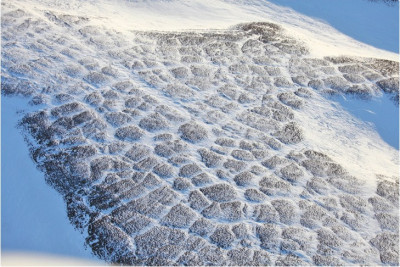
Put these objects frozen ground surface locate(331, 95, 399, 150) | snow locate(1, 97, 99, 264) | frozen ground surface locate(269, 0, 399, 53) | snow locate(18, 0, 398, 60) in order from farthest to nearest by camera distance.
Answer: frozen ground surface locate(269, 0, 399, 53) → snow locate(18, 0, 398, 60) → frozen ground surface locate(331, 95, 399, 150) → snow locate(1, 97, 99, 264)

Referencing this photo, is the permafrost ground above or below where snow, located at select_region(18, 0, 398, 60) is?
below

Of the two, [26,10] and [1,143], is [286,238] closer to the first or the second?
[1,143]

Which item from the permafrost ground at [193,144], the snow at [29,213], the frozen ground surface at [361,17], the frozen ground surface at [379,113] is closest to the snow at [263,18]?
the frozen ground surface at [361,17]

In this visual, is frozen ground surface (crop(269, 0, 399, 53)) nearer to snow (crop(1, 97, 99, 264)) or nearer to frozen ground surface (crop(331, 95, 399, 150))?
frozen ground surface (crop(331, 95, 399, 150))

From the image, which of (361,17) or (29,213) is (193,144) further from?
(361,17)

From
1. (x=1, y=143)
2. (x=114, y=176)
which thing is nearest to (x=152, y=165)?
(x=114, y=176)

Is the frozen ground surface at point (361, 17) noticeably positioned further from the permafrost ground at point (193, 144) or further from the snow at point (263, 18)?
the permafrost ground at point (193, 144)

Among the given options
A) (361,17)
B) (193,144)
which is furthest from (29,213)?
(361,17)

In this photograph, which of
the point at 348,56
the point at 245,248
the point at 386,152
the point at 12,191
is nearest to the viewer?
the point at 245,248

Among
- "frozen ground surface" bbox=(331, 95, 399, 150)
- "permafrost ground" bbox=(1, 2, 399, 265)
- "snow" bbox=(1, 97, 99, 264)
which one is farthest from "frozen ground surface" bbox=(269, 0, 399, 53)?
"snow" bbox=(1, 97, 99, 264)
